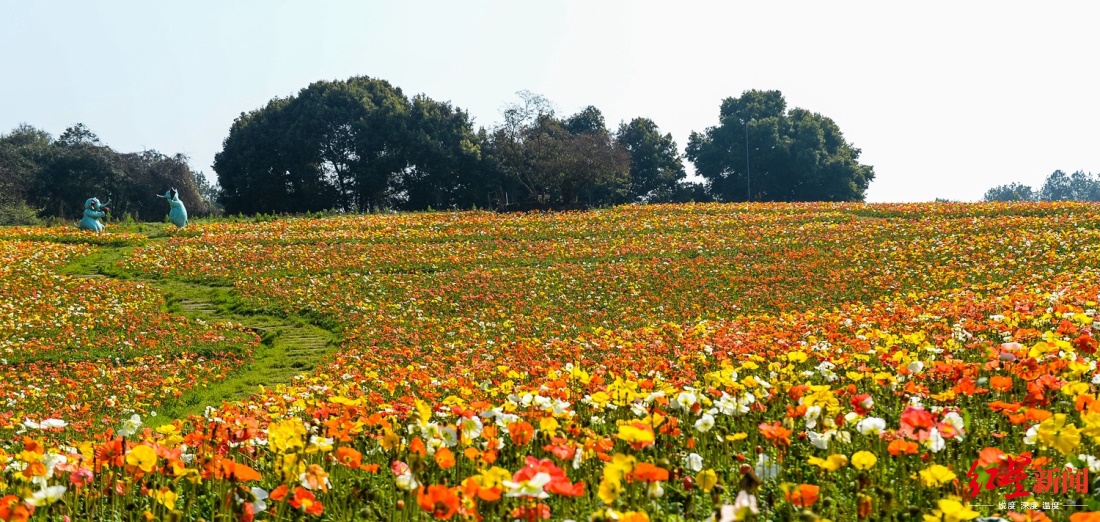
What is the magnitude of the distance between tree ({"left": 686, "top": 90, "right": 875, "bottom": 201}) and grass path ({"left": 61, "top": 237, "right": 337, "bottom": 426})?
4054cm

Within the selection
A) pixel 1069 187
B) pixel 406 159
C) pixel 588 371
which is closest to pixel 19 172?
pixel 406 159

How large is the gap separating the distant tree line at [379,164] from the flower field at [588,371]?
14.4 m

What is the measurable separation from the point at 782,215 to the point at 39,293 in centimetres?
2023

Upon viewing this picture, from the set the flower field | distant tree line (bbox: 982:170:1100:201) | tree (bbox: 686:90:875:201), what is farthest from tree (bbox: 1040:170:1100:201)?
the flower field

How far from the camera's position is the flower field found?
2.87 metres

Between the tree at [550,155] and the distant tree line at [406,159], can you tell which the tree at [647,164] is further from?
the tree at [550,155]

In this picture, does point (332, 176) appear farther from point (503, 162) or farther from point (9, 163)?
point (9, 163)

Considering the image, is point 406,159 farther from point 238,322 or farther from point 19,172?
point 238,322

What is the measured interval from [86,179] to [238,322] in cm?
3966

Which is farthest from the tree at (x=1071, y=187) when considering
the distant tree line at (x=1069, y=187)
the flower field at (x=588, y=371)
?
the flower field at (x=588, y=371)

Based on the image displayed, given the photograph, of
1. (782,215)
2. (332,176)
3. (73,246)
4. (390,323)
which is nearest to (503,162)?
(332,176)

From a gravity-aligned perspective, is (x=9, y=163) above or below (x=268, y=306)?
above

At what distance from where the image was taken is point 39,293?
49.3 ft

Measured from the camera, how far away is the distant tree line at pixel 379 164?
4166 centimetres
